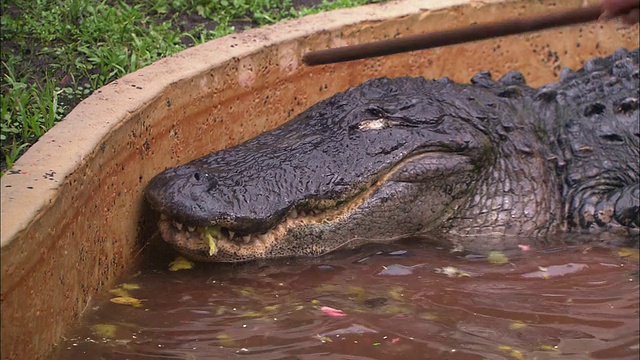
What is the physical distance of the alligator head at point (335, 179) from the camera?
4121mm

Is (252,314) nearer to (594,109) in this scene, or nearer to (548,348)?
(548,348)

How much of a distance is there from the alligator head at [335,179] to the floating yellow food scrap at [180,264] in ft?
0.35

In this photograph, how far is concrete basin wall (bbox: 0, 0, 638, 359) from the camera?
314cm

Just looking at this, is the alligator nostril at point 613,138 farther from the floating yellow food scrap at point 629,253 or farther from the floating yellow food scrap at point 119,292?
the floating yellow food scrap at point 119,292

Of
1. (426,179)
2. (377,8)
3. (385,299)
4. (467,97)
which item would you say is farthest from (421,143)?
(377,8)

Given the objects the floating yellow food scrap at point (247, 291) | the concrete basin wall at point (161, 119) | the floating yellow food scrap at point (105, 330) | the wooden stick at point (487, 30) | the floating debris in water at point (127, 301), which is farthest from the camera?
the floating yellow food scrap at point (247, 291)

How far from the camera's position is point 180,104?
14.8ft

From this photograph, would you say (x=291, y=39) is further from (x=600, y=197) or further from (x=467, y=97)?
(x=600, y=197)

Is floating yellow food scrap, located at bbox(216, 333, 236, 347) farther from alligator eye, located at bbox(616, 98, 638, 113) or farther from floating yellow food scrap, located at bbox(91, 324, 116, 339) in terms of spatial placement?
alligator eye, located at bbox(616, 98, 638, 113)

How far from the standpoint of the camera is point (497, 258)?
4.50 metres

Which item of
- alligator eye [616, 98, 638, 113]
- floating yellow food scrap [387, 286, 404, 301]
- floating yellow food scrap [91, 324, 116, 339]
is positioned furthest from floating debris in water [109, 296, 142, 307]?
alligator eye [616, 98, 638, 113]

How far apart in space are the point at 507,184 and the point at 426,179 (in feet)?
1.88

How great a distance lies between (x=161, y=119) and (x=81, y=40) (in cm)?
113

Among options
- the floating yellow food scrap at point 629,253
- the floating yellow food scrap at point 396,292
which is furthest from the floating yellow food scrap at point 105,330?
the floating yellow food scrap at point 629,253
